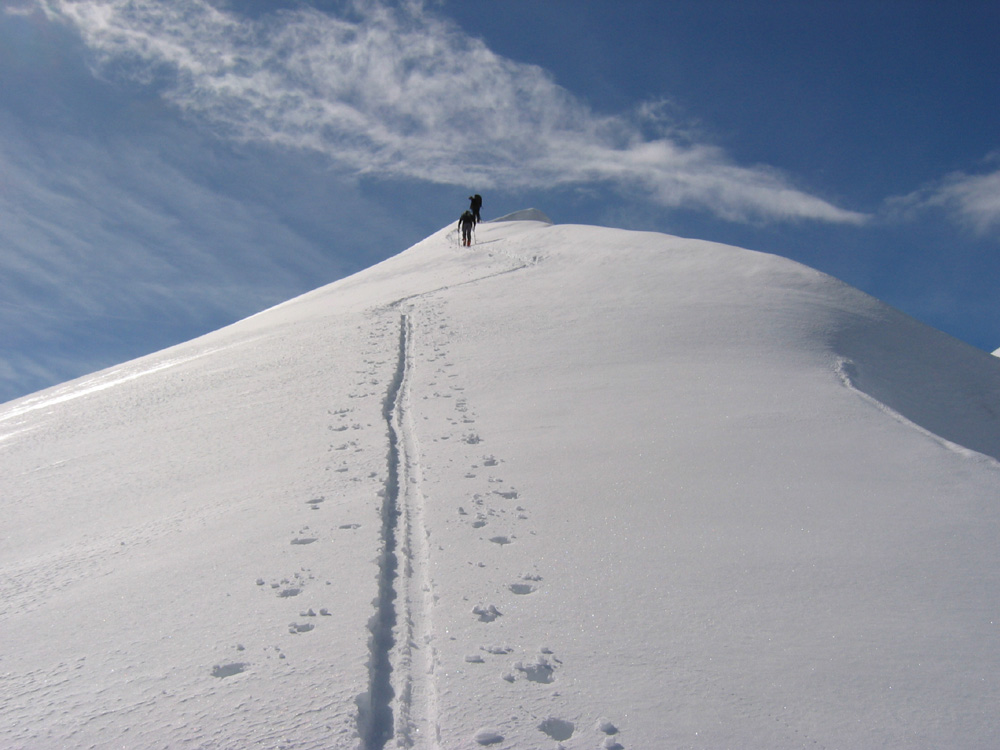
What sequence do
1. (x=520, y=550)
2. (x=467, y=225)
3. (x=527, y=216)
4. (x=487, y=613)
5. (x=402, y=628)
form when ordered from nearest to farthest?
(x=402, y=628) < (x=487, y=613) < (x=520, y=550) < (x=467, y=225) < (x=527, y=216)

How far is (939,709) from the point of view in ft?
12.6

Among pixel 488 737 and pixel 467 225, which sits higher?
pixel 467 225

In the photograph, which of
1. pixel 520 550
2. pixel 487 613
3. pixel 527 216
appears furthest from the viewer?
pixel 527 216

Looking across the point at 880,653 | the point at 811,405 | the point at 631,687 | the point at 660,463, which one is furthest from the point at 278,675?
the point at 811,405

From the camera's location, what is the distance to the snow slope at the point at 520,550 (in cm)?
384

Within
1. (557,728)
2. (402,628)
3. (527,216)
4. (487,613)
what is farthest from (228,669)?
(527,216)

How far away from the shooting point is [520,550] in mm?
5566

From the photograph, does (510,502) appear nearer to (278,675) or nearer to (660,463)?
(660,463)

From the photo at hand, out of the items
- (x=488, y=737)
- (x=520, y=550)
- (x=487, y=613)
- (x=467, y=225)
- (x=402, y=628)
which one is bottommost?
(x=488, y=737)

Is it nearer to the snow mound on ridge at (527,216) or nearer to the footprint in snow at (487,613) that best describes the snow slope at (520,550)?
the footprint in snow at (487,613)

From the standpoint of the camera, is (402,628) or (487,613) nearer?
(402,628)

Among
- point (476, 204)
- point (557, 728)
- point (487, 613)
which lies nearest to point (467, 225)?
point (476, 204)

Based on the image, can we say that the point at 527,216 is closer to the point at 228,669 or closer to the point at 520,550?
the point at 520,550

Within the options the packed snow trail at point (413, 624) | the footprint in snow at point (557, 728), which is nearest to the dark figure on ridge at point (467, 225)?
the packed snow trail at point (413, 624)
